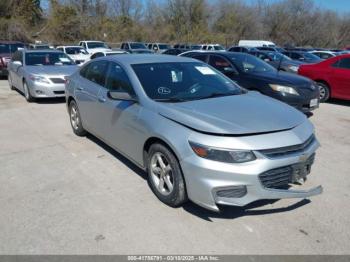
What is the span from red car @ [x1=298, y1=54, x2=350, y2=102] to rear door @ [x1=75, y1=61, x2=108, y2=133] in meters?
7.46

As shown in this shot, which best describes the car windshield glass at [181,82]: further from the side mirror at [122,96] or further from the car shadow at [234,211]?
the car shadow at [234,211]

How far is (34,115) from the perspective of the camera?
26.8ft

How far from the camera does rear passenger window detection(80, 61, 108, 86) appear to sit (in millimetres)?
5184

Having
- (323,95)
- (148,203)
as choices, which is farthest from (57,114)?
(323,95)

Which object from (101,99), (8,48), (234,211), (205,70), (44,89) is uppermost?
(8,48)

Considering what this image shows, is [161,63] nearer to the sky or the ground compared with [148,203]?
nearer to the sky

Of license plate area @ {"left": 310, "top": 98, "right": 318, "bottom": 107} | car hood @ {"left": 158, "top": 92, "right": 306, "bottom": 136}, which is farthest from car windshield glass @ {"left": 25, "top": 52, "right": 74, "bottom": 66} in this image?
car hood @ {"left": 158, "top": 92, "right": 306, "bottom": 136}

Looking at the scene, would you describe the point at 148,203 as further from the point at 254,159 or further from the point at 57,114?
the point at 57,114

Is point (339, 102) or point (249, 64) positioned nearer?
point (249, 64)

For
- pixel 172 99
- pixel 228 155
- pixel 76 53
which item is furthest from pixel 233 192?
pixel 76 53

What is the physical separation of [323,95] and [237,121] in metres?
8.01

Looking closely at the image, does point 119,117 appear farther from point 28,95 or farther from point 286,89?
point 28,95

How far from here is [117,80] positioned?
A: 4.71m

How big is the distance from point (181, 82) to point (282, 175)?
1.86m
